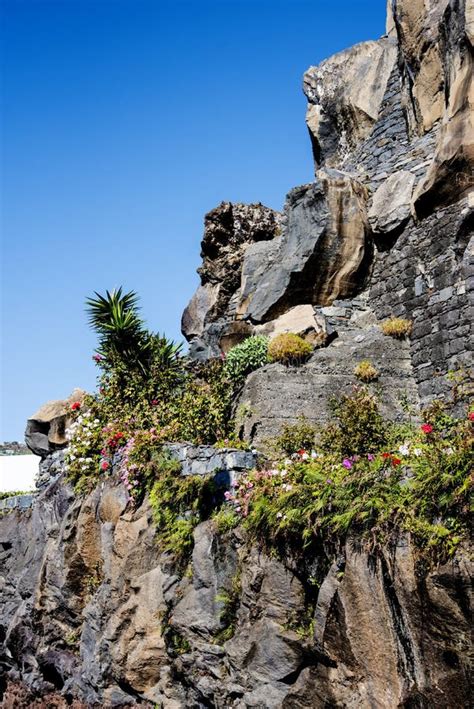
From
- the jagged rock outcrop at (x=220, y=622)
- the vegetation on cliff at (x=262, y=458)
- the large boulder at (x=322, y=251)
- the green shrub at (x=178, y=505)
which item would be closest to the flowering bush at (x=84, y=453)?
the vegetation on cliff at (x=262, y=458)

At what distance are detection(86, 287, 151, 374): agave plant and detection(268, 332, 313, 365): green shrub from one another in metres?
3.29

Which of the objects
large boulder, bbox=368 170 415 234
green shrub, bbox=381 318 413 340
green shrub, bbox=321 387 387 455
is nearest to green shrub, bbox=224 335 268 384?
green shrub, bbox=321 387 387 455

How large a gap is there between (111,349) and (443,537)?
1070 centimetres

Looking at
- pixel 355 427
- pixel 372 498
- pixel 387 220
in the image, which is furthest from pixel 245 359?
pixel 372 498

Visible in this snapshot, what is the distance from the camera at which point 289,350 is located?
13.0 meters

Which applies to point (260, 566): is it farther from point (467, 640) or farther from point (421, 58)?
point (421, 58)

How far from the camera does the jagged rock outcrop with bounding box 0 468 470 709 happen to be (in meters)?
5.72

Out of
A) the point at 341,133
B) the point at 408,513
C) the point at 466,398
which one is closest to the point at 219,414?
the point at 466,398

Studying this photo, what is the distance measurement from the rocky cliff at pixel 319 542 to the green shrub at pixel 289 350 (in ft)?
0.63

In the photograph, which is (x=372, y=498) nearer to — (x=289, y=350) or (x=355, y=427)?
(x=355, y=427)

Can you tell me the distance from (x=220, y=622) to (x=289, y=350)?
6.02 meters

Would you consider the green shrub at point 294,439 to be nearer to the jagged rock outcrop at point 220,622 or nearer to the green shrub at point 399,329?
the jagged rock outcrop at point 220,622

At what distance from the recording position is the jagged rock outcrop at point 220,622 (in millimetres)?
5719

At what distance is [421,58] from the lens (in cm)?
1628
